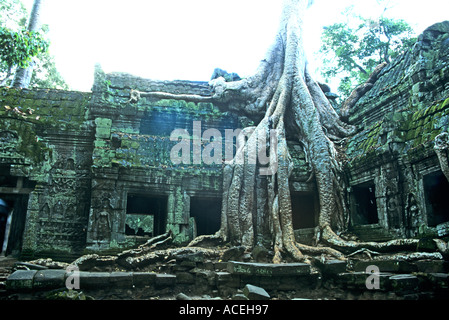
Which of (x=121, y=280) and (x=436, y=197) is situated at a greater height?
(x=436, y=197)

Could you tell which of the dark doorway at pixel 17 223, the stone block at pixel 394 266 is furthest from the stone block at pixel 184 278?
the dark doorway at pixel 17 223

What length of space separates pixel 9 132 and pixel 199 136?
3.85 meters

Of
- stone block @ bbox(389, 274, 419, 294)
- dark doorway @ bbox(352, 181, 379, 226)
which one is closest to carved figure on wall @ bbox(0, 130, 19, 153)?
Answer: dark doorway @ bbox(352, 181, 379, 226)

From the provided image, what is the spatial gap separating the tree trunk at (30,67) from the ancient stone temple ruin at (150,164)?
3778 millimetres

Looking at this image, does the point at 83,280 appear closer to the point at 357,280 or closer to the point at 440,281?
the point at 357,280

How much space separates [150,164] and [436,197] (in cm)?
524

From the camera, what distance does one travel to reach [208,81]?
988 centimetres

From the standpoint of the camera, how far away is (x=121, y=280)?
15.3ft

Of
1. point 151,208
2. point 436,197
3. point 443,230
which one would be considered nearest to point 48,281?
point 443,230

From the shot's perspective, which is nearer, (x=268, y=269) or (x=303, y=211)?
(x=268, y=269)

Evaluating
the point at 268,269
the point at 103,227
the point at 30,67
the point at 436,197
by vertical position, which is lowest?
the point at 268,269
